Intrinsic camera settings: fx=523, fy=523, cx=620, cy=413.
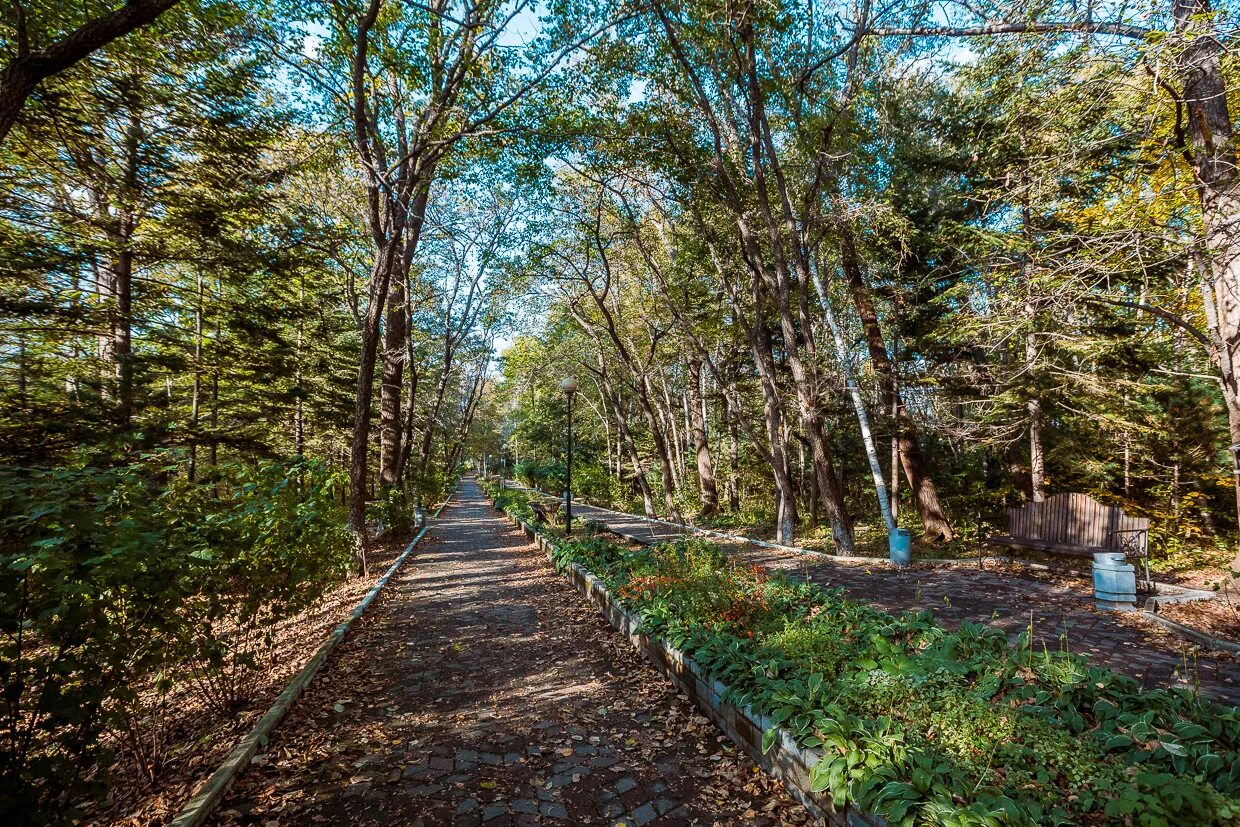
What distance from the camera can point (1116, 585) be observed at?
19.5ft

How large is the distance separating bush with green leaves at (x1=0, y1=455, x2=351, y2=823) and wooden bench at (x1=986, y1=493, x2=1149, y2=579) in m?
9.53

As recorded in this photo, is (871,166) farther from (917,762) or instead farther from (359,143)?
(917,762)

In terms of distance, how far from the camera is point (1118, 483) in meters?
11.0

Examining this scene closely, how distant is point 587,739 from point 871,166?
13761mm

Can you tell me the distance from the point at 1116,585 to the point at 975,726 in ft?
16.6

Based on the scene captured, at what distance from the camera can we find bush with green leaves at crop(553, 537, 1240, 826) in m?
2.13

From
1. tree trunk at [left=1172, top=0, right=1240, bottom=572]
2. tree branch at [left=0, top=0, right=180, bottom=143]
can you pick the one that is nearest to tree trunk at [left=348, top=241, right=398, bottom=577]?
tree branch at [left=0, top=0, right=180, bottom=143]

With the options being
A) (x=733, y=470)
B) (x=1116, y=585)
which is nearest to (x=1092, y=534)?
(x=1116, y=585)

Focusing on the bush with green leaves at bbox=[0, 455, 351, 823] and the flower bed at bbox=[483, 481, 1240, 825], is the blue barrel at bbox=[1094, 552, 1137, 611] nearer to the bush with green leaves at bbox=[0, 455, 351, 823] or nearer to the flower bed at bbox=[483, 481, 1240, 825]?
the flower bed at bbox=[483, 481, 1240, 825]

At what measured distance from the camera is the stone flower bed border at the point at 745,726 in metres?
2.70

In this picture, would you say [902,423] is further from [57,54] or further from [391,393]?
[57,54]

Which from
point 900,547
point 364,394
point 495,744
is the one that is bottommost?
point 495,744

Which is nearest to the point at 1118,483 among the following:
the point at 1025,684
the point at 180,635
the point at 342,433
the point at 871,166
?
the point at 871,166

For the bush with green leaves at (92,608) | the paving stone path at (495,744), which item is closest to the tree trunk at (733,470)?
the paving stone path at (495,744)
